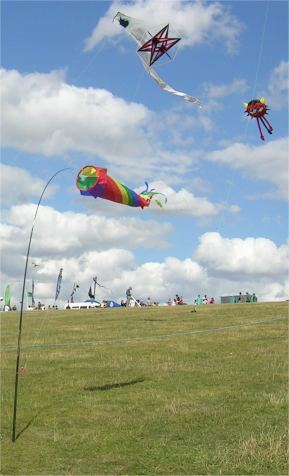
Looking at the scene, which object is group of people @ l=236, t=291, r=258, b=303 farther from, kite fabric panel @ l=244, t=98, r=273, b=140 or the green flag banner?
kite fabric panel @ l=244, t=98, r=273, b=140

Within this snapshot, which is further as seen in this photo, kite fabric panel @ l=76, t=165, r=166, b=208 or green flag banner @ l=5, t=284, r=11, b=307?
green flag banner @ l=5, t=284, r=11, b=307

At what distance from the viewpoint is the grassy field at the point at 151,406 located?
11.4 meters

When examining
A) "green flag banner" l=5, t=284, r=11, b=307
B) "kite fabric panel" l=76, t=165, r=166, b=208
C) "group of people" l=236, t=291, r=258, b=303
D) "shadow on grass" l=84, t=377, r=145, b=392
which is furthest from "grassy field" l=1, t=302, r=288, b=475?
"green flag banner" l=5, t=284, r=11, b=307

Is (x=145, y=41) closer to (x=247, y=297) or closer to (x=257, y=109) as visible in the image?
(x=257, y=109)

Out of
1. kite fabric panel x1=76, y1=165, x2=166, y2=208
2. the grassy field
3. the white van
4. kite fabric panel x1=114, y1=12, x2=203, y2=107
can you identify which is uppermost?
kite fabric panel x1=114, y1=12, x2=203, y2=107

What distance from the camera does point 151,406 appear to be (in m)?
15.9

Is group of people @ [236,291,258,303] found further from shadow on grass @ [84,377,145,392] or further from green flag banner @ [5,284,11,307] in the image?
shadow on grass @ [84,377,145,392]

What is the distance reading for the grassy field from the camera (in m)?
11.4

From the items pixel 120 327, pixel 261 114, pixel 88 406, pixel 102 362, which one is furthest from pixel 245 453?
pixel 120 327

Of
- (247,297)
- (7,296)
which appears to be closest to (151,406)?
(247,297)

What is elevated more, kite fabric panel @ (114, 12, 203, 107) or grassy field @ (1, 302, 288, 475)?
kite fabric panel @ (114, 12, 203, 107)

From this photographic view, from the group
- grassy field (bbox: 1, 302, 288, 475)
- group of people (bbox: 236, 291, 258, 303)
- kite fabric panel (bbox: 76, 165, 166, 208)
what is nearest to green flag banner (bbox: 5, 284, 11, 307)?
group of people (bbox: 236, 291, 258, 303)

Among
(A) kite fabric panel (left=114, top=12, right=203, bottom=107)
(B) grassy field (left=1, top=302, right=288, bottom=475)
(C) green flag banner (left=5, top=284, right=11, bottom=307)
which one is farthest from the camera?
(C) green flag banner (left=5, top=284, right=11, bottom=307)

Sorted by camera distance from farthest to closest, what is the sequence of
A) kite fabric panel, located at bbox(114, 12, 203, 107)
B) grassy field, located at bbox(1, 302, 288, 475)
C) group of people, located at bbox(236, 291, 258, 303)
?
group of people, located at bbox(236, 291, 258, 303)
kite fabric panel, located at bbox(114, 12, 203, 107)
grassy field, located at bbox(1, 302, 288, 475)
